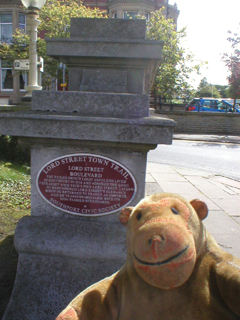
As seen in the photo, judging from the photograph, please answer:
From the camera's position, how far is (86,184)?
252 cm

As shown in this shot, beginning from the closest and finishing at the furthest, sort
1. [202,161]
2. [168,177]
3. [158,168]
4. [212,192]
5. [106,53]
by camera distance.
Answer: [106,53], [212,192], [168,177], [158,168], [202,161]

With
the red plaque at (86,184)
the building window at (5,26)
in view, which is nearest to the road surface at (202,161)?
the red plaque at (86,184)

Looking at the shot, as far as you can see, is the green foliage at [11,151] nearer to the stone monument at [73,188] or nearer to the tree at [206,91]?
the stone monument at [73,188]

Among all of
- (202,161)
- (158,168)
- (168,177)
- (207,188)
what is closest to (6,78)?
(202,161)

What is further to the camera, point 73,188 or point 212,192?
point 212,192

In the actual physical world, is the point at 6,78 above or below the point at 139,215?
above

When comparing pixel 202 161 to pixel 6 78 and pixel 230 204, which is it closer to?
pixel 230 204

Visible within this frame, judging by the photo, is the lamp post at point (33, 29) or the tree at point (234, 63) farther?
the tree at point (234, 63)

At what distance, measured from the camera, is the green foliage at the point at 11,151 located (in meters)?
7.25

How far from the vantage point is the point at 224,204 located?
5641 mm

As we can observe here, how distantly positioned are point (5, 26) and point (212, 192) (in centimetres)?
3039

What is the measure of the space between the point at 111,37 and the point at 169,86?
70.1 ft

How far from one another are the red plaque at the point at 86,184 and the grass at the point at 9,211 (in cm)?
97

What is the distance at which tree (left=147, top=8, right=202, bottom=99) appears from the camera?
2278 centimetres
